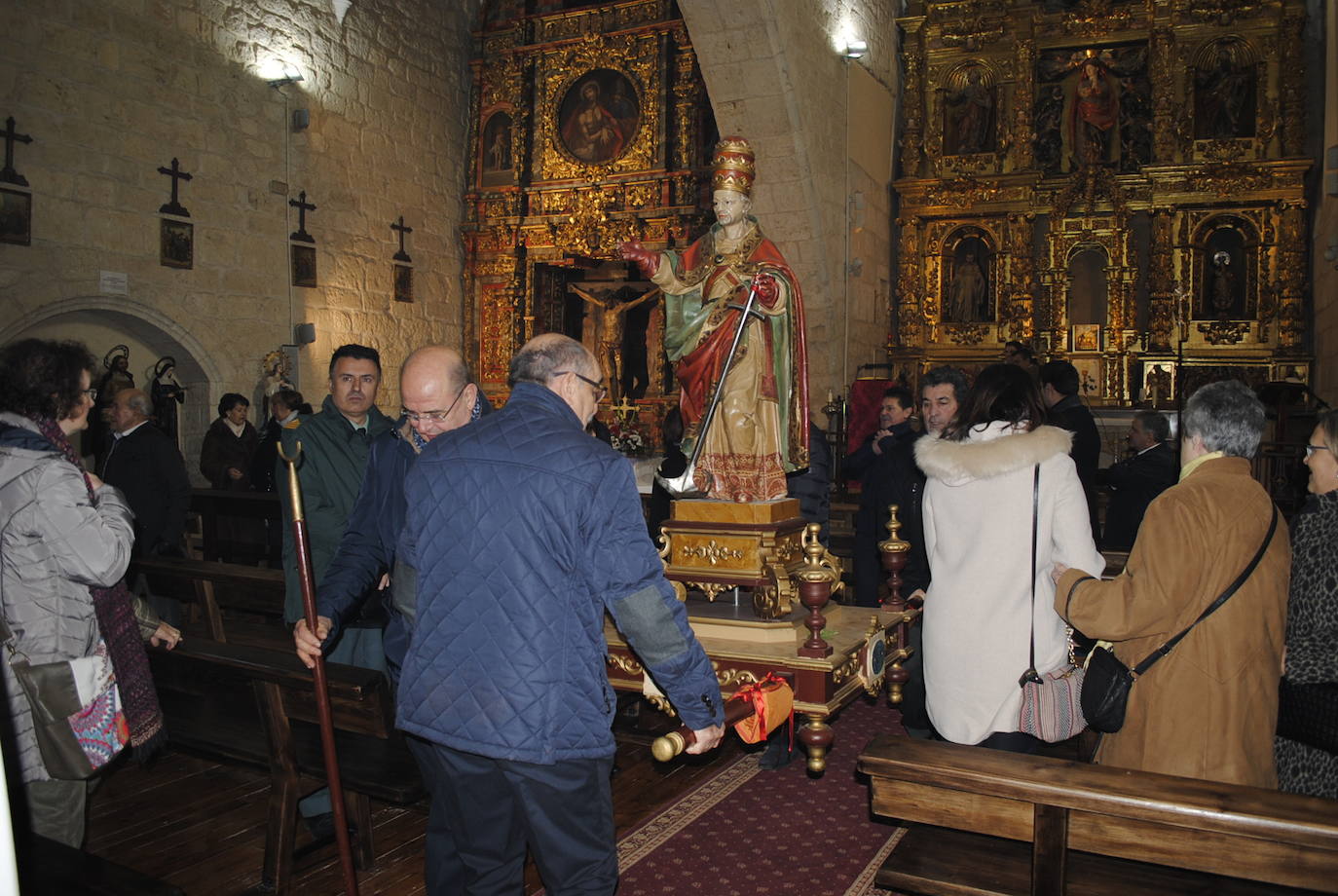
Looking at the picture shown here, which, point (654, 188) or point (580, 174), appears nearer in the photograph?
point (654, 188)

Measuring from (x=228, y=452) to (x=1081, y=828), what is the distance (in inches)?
337

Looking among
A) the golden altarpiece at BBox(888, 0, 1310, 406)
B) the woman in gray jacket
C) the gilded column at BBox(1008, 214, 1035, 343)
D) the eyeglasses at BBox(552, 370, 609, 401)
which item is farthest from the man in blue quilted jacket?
the gilded column at BBox(1008, 214, 1035, 343)

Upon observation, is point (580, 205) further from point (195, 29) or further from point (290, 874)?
point (290, 874)

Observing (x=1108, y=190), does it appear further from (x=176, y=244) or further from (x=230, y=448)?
(x=176, y=244)

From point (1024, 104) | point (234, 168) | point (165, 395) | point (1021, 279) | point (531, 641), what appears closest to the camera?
point (531, 641)

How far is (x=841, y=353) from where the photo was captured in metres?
11.2

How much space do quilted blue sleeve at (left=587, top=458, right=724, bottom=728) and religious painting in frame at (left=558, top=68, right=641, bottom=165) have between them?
43.1 ft

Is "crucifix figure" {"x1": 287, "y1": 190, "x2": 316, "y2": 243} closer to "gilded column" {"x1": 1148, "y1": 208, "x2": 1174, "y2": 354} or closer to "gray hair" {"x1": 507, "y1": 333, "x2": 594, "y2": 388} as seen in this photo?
"gilded column" {"x1": 1148, "y1": 208, "x2": 1174, "y2": 354}

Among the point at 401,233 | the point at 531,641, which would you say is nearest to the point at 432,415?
the point at 531,641

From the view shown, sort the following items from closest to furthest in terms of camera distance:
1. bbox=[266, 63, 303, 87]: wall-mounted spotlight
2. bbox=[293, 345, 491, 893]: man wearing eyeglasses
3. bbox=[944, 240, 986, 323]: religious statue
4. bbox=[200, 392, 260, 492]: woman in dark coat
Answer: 1. bbox=[293, 345, 491, 893]: man wearing eyeglasses
2. bbox=[200, 392, 260, 492]: woman in dark coat
3. bbox=[266, 63, 303, 87]: wall-mounted spotlight
4. bbox=[944, 240, 986, 323]: religious statue

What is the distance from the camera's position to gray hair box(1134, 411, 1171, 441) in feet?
17.1

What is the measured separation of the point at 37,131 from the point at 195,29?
2301mm

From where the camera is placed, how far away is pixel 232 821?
3729 mm

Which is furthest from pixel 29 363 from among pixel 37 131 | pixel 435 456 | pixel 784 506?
pixel 37 131
